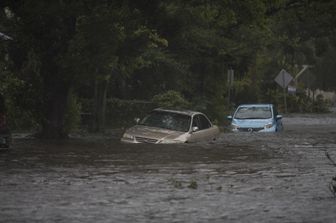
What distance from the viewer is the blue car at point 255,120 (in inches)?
1164

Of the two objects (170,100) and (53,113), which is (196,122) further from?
(170,100)

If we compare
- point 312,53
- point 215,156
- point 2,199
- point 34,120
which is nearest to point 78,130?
point 34,120

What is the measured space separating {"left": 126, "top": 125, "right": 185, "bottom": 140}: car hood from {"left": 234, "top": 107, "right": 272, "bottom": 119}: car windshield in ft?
32.2

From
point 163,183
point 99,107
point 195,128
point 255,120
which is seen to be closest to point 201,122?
point 195,128

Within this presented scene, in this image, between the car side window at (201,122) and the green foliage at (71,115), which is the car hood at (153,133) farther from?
the green foliage at (71,115)

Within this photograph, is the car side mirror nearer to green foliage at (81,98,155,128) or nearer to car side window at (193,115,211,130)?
car side window at (193,115,211,130)

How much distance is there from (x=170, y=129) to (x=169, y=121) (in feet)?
1.60

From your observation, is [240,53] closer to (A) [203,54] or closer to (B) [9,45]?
(A) [203,54]

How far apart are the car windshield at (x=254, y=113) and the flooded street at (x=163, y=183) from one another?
955cm

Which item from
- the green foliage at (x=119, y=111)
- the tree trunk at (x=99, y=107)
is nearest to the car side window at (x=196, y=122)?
the tree trunk at (x=99, y=107)

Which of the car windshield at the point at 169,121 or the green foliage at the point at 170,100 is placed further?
the green foliage at the point at 170,100

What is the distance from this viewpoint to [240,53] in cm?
3650

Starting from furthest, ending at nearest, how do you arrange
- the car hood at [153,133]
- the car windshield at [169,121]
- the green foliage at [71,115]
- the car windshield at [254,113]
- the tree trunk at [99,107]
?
the car windshield at [254,113] < the tree trunk at [99,107] < the green foliage at [71,115] < the car windshield at [169,121] < the car hood at [153,133]

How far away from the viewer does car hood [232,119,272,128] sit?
29.6 m
